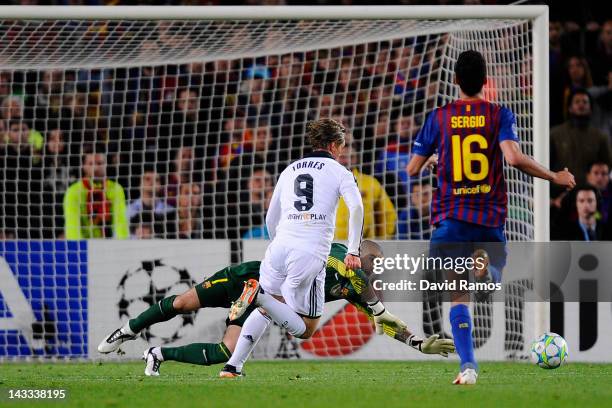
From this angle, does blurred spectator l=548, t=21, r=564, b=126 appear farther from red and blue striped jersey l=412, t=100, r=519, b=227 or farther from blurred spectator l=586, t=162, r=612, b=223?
red and blue striped jersey l=412, t=100, r=519, b=227

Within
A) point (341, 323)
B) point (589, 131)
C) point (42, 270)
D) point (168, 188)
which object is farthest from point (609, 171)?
point (42, 270)

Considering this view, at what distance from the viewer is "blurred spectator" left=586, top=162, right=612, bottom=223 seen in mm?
12711

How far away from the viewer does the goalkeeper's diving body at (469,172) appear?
720 cm

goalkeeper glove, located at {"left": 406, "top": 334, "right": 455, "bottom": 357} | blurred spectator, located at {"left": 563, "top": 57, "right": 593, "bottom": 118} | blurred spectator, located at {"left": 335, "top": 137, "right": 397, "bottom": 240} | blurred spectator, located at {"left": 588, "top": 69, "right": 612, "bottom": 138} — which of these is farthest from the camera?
blurred spectator, located at {"left": 588, "top": 69, "right": 612, "bottom": 138}

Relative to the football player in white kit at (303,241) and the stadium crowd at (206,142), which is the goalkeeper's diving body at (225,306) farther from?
the stadium crowd at (206,142)

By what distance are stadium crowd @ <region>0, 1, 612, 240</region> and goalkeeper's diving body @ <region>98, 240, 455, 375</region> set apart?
2704 millimetres

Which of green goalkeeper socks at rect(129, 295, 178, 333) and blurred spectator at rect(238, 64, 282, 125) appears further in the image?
blurred spectator at rect(238, 64, 282, 125)

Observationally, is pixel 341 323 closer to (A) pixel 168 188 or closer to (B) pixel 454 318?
(A) pixel 168 188

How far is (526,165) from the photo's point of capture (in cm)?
716

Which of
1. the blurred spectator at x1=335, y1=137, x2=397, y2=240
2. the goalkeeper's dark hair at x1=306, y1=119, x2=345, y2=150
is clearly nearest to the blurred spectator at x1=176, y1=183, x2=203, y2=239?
the blurred spectator at x1=335, y1=137, x2=397, y2=240

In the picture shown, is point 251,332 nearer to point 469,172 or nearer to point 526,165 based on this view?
point 469,172

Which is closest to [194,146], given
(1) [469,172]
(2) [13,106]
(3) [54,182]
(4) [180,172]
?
(4) [180,172]

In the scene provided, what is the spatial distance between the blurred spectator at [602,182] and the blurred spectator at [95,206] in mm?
5048

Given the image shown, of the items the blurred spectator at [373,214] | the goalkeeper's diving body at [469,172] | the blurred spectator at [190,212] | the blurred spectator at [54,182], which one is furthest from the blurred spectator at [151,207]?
the goalkeeper's diving body at [469,172]
